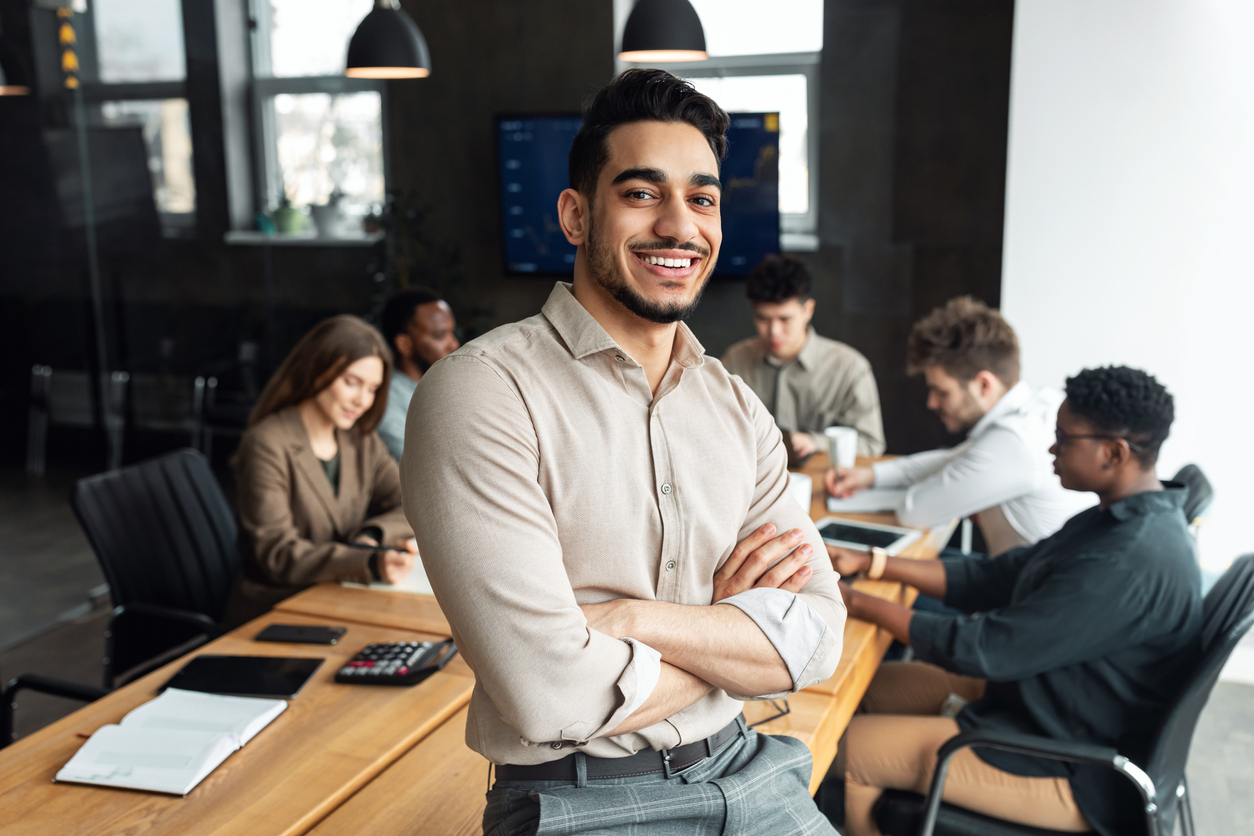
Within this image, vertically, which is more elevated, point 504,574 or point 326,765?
point 504,574

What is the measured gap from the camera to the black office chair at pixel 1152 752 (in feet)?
5.58

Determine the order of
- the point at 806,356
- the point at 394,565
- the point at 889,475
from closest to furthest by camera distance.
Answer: the point at 394,565 < the point at 889,475 < the point at 806,356

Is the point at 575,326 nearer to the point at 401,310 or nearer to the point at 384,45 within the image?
the point at 384,45

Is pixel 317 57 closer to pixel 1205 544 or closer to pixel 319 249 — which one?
pixel 319 249

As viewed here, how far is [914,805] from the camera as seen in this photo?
1976 millimetres

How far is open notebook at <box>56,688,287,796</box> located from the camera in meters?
1.37

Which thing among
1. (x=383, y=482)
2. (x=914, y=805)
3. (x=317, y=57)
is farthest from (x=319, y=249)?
(x=914, y=805)

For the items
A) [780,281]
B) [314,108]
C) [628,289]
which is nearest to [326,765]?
[628,289]

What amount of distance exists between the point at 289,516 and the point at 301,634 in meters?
0.64

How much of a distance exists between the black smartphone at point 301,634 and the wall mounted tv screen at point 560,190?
303 cm

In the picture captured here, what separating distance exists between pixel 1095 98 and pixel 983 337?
5.43ft

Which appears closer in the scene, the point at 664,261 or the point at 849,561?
the point at 664,261

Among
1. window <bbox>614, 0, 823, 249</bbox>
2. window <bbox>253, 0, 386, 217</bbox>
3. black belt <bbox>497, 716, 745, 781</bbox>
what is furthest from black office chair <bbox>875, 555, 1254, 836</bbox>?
window <bbox>253, 0, 386, 217</bbox>

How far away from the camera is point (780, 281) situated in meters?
3.54
